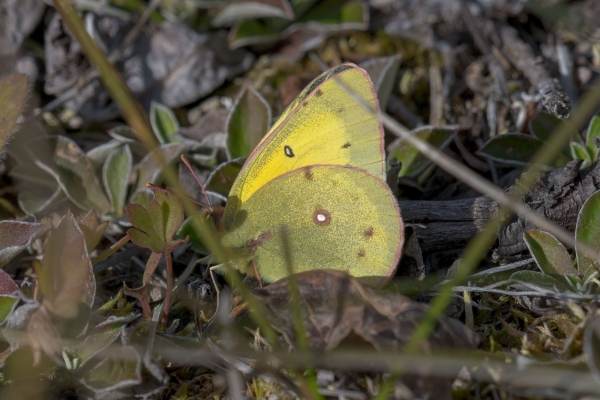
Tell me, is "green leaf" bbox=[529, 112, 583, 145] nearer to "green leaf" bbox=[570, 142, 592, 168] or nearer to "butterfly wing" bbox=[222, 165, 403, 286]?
"green leaf" bbox=[570, 142, 592, 168]

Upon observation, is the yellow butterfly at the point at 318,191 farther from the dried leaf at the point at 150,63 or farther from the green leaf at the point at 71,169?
the dried leaf at the point at 150,63

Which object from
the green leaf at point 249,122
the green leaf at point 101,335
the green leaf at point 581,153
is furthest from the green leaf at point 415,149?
the green leaf at point 101,335

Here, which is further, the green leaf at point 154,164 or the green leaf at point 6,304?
the green leaf at point 154,164

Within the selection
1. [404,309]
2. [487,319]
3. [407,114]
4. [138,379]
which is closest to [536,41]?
[407,114]

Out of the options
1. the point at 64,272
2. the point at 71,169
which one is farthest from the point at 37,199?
the point at 64,272

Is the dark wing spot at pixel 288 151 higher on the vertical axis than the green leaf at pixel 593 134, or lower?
higher

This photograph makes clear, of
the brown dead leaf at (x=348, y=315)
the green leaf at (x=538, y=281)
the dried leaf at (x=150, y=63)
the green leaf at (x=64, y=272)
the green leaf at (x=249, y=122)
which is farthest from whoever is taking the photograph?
the dried leaf at (x=150, y=63)
